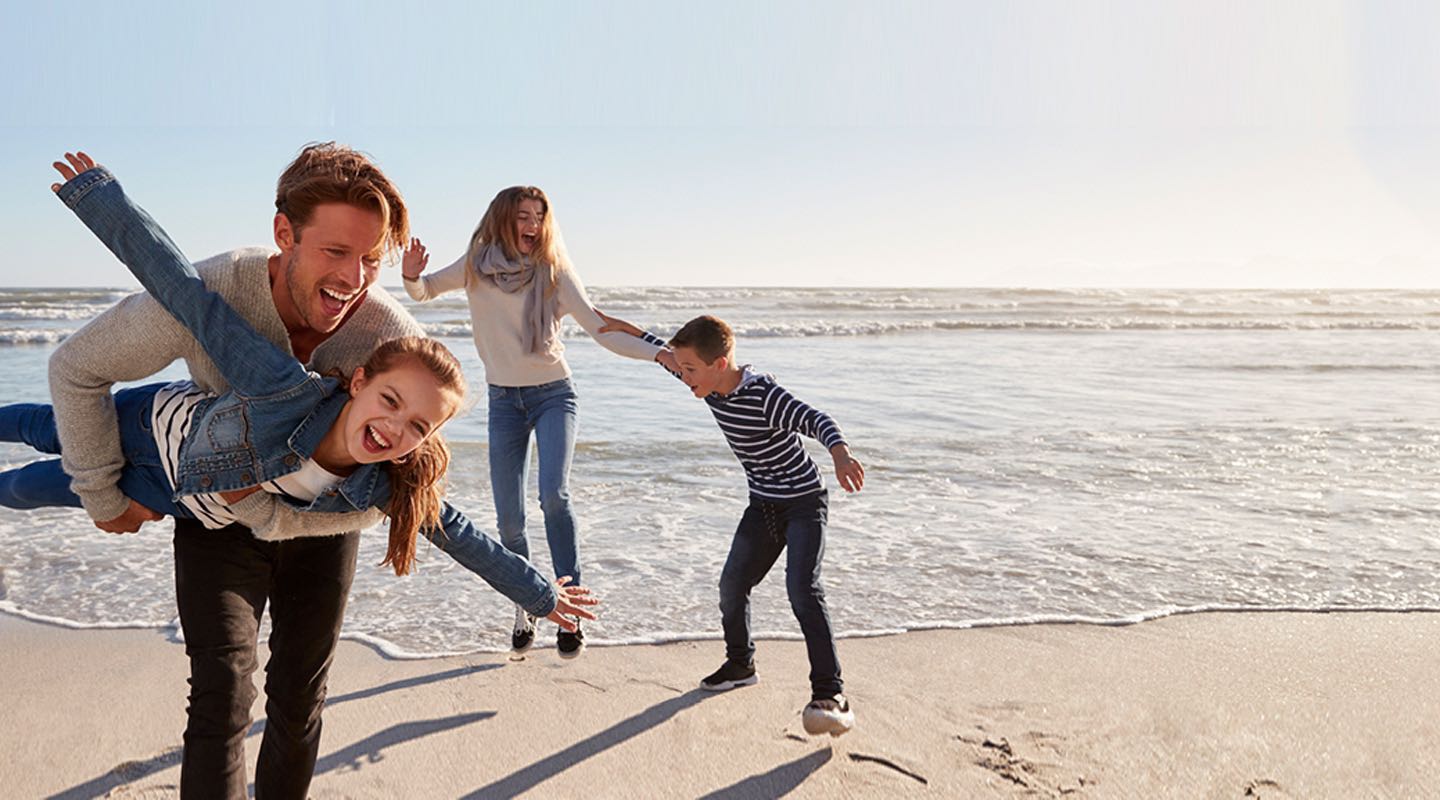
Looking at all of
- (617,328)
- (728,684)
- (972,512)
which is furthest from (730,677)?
(972,512)

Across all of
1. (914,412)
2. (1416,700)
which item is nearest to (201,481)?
(1416,700)

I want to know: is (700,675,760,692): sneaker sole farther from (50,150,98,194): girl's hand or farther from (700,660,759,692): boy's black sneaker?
(50,150,98,194): girl's hand

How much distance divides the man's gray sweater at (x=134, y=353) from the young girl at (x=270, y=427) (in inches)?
2.3

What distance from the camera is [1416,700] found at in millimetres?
4199

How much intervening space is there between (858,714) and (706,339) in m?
1.50

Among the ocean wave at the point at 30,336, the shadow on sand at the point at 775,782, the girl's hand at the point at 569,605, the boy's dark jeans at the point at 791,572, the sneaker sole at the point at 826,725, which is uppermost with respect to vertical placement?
the girl's hand at the point at 569,605

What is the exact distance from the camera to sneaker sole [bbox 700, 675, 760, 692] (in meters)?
4.29

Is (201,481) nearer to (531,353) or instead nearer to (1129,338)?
(531,353)

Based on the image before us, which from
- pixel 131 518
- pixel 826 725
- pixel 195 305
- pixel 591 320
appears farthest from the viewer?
pixel 591 320

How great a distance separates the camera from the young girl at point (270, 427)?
7.96 feet

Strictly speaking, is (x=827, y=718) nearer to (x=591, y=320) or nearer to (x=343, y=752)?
(x=343, y=752)

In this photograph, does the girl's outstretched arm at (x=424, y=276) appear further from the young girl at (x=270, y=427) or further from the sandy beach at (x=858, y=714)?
the young girl at (x=270, y=427)

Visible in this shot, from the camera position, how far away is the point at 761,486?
4.20 m

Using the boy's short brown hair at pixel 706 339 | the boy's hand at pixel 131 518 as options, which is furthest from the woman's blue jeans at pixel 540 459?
the boy's hand at pixel 131 518
